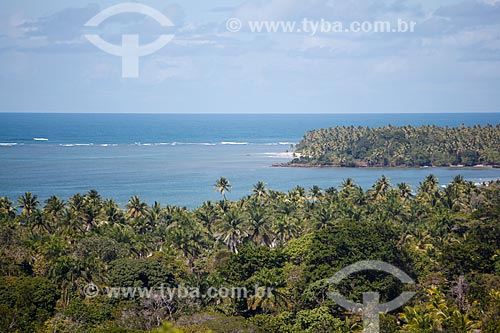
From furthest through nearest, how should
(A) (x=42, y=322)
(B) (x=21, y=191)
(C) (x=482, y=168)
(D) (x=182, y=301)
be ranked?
(C) (x=482, y=168), (B) (x=21, y=191), (D) (x=182, y=301), (A) (x=42, y=322)

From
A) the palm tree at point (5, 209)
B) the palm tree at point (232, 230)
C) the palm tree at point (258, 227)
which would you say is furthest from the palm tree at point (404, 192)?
the palm tree at point (5, 209)

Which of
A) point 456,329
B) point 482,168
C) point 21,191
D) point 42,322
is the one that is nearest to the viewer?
point 456,329

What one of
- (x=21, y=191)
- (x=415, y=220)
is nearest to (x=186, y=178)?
(x=21, y=191)

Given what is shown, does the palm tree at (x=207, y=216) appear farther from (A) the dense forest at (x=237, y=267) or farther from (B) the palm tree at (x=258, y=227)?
(B) the palm tree at (x=258, y=227)

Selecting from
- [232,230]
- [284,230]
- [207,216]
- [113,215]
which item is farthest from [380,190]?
[113,215]

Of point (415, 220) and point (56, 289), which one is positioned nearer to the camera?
point (56, 289)

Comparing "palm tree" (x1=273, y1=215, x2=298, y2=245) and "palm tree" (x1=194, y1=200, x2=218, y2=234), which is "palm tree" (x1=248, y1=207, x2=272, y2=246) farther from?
"palm tree" (x1=194, y1=200, x2=218, y2=234)

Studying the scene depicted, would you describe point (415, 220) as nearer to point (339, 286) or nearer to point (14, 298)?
point (339, 286)
